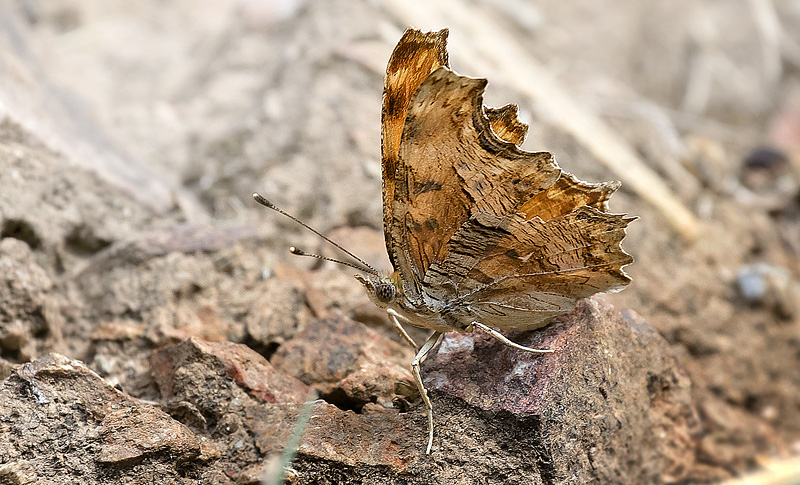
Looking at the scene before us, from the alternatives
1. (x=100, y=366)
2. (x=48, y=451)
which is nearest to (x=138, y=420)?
(x=48, y=451)

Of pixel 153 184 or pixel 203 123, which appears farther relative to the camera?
pixel 203 123

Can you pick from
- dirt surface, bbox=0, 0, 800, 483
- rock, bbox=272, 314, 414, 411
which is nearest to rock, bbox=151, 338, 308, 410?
dirt surface, bbox=0, 0, 800, 483

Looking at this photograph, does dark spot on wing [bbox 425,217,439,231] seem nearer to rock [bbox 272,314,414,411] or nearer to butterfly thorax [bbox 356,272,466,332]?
butterfly thorax [bbox 356,272,466,332]

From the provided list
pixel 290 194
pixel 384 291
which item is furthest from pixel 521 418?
pixel 290 194

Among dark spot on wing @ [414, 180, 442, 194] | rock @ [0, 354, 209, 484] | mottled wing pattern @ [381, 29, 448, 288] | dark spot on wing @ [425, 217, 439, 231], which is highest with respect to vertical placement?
mottled wing pattern @ [381, 29, 448, 288]

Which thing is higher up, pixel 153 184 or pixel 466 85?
pixel 153 184

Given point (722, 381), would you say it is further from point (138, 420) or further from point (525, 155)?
point (138, 420)

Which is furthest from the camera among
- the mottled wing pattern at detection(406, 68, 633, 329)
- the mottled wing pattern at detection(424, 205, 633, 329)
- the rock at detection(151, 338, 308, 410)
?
the rock at detection(151, 338, 308, 410)

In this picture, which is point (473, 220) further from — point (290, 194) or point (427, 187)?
point (290, 194)
